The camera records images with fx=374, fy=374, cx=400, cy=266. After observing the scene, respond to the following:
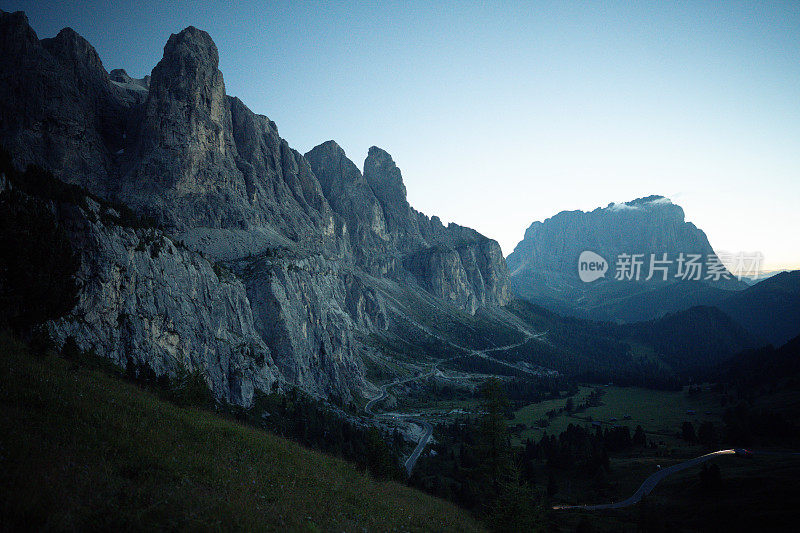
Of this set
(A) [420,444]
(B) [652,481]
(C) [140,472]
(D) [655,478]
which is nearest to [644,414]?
(D) [655,478]

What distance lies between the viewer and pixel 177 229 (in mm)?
132750

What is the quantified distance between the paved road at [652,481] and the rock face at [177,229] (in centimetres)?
8268

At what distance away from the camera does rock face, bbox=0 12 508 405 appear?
245 ft

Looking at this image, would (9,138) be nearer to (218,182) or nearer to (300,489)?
(218,182)

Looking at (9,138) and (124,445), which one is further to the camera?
(9,138)

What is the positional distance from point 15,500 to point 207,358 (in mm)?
91943

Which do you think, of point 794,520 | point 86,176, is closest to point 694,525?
point 794,520

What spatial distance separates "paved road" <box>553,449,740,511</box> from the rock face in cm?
8268

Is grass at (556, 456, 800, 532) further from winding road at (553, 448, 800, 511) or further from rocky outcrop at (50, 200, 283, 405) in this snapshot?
rocky outcrop at (50, 200, 283, 405)

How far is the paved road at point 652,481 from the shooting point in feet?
262

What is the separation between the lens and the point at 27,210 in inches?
946

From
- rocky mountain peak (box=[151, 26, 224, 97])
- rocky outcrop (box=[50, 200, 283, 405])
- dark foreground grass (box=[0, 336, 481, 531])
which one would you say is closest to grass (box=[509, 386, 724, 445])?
rocky outcrop (box=[50, 200, 283, 405])

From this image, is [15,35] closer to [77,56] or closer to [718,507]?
[77,56]

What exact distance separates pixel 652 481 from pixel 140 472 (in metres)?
115
